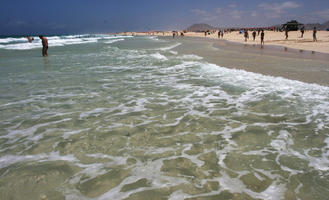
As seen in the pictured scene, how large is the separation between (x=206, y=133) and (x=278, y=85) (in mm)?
5565

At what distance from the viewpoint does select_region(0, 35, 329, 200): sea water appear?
10.1 feet

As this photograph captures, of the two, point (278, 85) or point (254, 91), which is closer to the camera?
point (254, 91)

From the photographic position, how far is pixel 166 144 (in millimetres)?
4289

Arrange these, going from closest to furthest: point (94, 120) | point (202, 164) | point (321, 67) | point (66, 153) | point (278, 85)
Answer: point (202, 164) < point (66, 153) < point (94, 120) < point (278, 85) < point (321, 67)

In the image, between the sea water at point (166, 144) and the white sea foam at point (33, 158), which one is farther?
the white sea foam at point (33, 158)

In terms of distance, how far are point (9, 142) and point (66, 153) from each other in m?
1.39

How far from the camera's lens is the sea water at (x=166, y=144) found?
3090mm

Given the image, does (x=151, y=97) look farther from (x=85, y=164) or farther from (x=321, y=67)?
(x=321, y=67)

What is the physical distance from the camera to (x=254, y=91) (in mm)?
8086

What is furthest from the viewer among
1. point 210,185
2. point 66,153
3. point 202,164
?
point 66,153

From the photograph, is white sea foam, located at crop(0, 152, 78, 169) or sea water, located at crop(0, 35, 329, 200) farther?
white sea foam, located at crop(0, 152, 78, 169)

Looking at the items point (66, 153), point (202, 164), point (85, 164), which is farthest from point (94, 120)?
point (202, 164)

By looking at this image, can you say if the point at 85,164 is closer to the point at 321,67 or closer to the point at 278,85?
the point at 278,85

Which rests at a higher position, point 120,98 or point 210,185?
point 120,98
